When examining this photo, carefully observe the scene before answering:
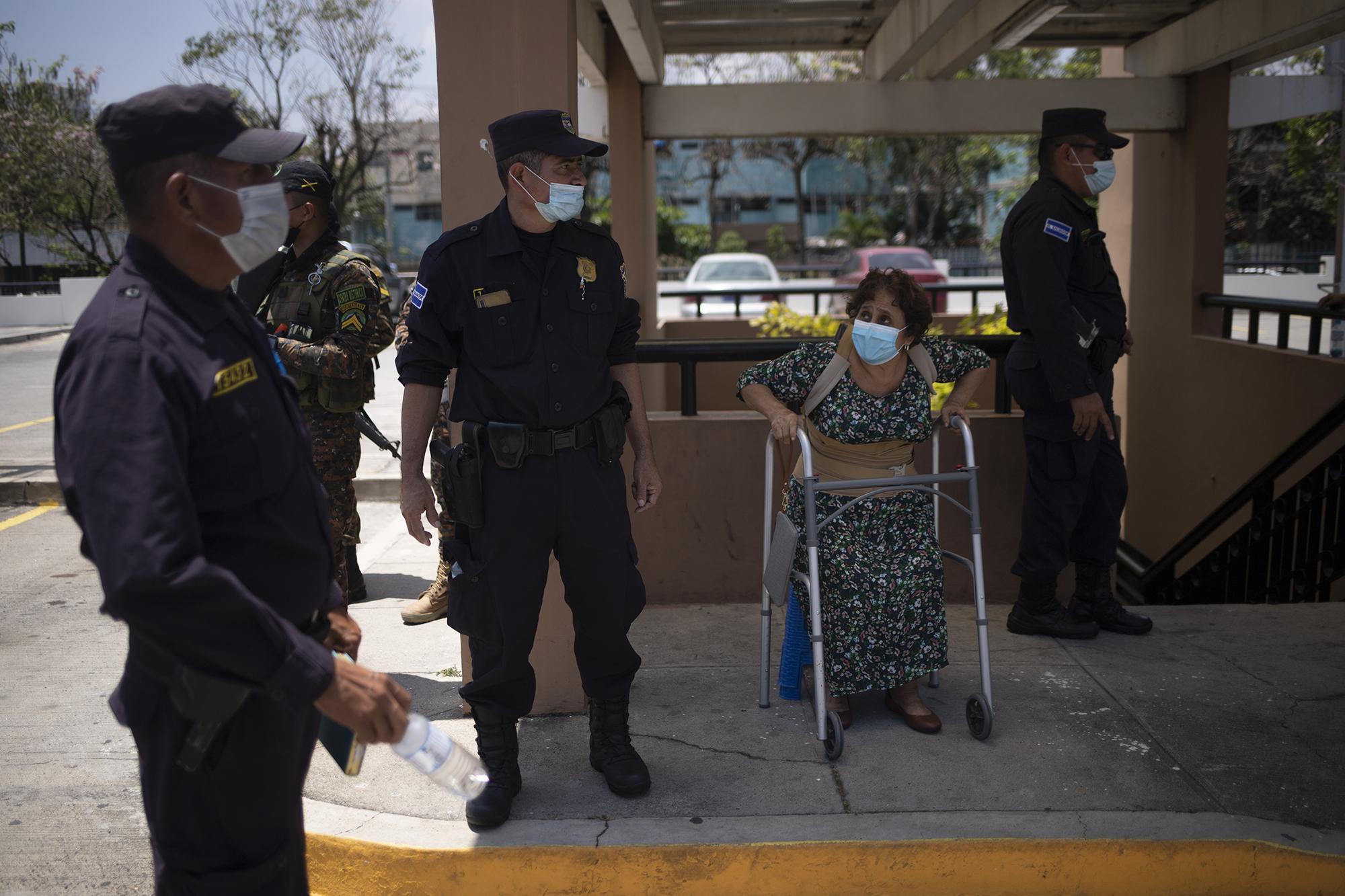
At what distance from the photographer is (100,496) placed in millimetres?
→ 1783

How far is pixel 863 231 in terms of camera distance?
1674 inches

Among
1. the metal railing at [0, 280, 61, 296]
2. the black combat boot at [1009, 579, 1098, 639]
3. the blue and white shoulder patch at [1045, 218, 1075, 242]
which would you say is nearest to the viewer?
the blue and white shoulder patch at [1045, 218, 1075, 242]

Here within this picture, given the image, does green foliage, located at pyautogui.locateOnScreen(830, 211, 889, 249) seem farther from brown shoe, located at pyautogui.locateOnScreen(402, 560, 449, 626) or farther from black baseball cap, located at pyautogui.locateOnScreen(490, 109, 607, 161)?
black baseball cap, located at pyautogui.locateOnScreen(490, 109, 607, 161)

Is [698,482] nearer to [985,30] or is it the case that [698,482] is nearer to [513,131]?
[513,131]

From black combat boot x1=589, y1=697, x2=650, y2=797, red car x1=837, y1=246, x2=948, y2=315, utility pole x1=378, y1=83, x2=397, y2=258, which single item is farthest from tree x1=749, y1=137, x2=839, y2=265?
black combat boot x1=589, y1=697, x2=650, y2=797

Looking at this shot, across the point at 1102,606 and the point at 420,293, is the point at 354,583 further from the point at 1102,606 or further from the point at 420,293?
the point at 1102,606

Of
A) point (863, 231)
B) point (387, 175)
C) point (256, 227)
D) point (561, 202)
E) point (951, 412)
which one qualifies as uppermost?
point (387, 175)

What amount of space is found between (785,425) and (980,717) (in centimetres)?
120

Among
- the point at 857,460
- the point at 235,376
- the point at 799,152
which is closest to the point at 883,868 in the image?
the point at 857,460

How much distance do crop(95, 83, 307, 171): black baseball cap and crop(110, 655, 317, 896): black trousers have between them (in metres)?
0.88

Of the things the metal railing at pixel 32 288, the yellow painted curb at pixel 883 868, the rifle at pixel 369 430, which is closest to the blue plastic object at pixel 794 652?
the yellow painted curb at pixel 883 868

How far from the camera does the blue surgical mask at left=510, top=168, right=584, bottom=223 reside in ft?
10.9

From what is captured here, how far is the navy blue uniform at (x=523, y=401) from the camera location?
3.42 m

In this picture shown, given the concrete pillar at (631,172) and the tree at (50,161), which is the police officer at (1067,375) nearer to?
the concrete pillar at (631,172)
